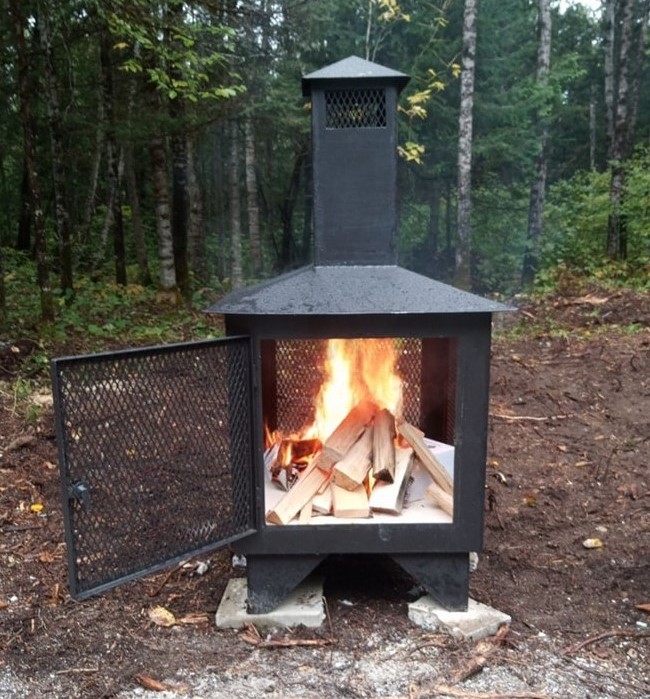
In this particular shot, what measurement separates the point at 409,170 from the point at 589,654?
11.4m

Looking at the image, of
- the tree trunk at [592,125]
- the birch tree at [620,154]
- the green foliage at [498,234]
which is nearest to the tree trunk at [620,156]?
the birch tree at [620,154]

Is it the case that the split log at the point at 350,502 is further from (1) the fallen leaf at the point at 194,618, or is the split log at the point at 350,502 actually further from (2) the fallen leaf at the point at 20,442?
(2) the fallen leaf at the point at 20,442

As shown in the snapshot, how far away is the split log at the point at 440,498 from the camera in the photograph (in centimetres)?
226

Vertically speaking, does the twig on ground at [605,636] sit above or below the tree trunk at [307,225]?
below

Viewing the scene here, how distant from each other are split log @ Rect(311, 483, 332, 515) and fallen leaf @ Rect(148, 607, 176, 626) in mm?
696

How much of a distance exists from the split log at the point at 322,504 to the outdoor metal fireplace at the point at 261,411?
4 centimetres

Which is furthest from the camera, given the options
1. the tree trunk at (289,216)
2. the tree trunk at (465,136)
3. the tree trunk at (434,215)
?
the tree trunk at (289,216)

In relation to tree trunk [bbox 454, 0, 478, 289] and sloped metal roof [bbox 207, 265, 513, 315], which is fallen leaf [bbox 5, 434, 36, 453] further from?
tree trunk [bbox 454, 0, 478, 289]

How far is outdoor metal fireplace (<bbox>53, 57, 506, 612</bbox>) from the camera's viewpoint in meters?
1.83

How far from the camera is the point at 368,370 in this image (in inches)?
103

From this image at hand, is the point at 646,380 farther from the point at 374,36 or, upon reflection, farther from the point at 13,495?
the point at 374,36

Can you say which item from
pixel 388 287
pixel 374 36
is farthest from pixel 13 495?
pixel 374 36

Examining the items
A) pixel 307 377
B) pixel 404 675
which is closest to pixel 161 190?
pixel 307 377

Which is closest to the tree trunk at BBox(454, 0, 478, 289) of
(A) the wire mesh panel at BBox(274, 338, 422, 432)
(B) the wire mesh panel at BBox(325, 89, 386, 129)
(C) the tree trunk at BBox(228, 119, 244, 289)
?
(C) the tree trunk at BBox(228, 119, 244, 289)
